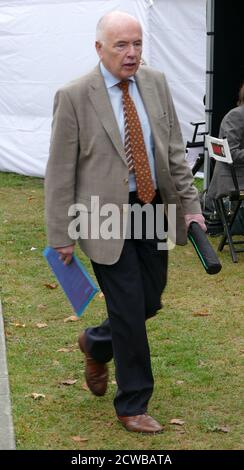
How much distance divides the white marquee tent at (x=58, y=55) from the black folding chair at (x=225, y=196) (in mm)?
4309

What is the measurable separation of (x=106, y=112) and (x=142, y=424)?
5.31 ft

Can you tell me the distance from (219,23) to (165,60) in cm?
365

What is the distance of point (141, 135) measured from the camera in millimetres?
5145

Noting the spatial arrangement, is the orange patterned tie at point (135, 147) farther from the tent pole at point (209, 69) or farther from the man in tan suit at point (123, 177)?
the tent pole at point (209, 69)

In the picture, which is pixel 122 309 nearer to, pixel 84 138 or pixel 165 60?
pixel 84 138

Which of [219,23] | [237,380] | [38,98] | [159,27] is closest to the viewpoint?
[237,380]

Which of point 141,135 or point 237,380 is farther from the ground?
point 141,135

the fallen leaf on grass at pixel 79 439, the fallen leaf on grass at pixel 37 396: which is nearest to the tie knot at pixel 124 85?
the fallen leaf on grass at pixel 79 439

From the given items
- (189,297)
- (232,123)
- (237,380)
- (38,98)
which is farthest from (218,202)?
(38,98)

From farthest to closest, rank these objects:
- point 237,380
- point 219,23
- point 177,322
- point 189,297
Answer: point 219,23
point 189,297
point 177,322
point 237,380

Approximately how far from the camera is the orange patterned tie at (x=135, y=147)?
16.8ft

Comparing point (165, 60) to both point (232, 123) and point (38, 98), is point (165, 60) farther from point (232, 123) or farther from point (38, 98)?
point (232, 123)

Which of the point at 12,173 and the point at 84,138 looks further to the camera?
the point at 12,173

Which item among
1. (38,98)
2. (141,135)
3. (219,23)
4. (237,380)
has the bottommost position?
(38,98)
